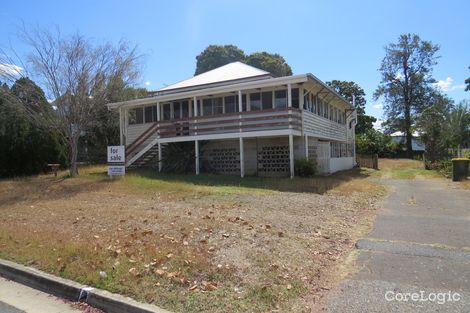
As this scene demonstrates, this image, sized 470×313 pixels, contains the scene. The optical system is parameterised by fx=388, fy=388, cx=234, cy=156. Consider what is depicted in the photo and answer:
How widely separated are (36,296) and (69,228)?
2.92 metres

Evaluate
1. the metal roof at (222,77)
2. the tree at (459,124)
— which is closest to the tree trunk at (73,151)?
the metal roof at (222,77)

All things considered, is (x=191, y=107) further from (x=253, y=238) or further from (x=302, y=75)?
(x=253, y=238)

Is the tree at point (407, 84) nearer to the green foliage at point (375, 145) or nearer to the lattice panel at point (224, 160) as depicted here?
the green foliage at point (375, 145)

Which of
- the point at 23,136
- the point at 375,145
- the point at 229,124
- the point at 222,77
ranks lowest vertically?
the point at 375,145

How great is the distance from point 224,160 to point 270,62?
114 feet

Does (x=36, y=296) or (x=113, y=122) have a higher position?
(x=113, y=122)

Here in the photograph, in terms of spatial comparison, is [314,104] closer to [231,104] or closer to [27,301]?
[231,104]

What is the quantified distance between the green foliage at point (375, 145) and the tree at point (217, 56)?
2349cm

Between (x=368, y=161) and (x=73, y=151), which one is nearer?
(x=73, y=151)

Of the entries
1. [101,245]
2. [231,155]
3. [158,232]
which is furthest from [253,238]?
[231,155]

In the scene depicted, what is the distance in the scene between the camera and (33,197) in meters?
12.7

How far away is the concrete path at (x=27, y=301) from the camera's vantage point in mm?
4594

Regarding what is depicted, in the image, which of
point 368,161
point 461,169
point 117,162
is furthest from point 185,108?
point 368,161

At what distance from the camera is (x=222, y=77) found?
78.2 ft
